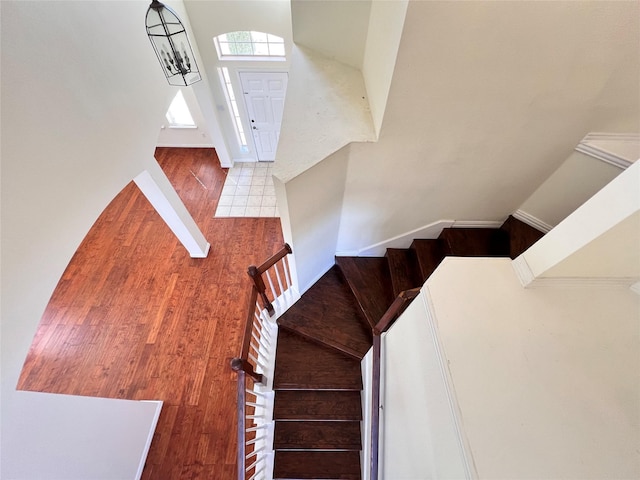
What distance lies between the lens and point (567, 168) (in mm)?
2217

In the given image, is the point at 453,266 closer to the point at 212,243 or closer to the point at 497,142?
the point at 497,142

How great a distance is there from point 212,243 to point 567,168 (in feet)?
13.1

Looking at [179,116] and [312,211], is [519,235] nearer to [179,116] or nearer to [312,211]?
[312,211]

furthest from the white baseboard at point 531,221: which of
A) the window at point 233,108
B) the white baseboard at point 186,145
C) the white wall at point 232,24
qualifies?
the white baseboard at point 186,145

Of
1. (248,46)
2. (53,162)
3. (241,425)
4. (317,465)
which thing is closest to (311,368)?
(317,465)

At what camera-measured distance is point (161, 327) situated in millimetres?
3393

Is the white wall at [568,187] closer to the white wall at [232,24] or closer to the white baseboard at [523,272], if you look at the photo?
the white baseboard at [523,272]

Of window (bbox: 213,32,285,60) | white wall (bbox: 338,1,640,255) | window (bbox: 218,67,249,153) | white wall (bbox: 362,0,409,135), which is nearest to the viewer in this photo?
white wall (bbox: 338,1,640,255)

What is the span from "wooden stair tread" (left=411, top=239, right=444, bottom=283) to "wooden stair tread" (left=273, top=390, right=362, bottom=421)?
4.22 feet

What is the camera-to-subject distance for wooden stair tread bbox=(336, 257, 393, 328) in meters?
2.75

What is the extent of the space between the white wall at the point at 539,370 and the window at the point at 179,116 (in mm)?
5337

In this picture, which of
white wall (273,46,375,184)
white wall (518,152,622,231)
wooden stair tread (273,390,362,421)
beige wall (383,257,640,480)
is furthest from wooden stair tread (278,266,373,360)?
white wall (518,152,622,231)

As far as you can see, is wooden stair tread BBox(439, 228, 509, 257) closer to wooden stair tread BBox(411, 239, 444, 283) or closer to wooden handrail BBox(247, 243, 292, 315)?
wooden stair tread BBox(411, 239, 444, 283)

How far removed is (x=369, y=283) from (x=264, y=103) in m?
3.22
